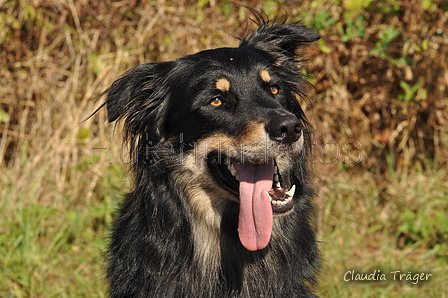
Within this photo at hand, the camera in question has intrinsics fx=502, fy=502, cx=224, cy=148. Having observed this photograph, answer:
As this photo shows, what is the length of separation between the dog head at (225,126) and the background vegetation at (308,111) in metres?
2.11

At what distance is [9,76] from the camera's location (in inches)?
239

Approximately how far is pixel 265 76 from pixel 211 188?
2.60 feet

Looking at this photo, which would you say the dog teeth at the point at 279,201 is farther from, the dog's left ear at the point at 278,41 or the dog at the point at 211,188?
the dog's left ear at the point at 278,41

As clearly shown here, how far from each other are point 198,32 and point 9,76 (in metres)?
2.35

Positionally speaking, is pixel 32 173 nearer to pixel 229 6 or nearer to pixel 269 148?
pixel 229 6

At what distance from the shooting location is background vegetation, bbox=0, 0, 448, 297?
531 cm

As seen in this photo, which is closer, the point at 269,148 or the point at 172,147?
the point at 269,148

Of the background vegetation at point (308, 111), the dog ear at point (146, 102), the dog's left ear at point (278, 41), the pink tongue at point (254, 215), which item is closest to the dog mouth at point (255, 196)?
the pink tongue at point (254, 215)

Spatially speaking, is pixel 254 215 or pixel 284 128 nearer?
pixel 284 128

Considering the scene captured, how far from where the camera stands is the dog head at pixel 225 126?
2912 mm

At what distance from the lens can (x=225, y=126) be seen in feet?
9.96

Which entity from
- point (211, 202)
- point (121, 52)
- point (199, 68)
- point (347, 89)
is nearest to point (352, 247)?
point (347, 89)

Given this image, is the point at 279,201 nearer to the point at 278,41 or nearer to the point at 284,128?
the point at 284,128

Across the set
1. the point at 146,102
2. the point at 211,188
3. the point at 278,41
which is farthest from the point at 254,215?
the point at 278,41
